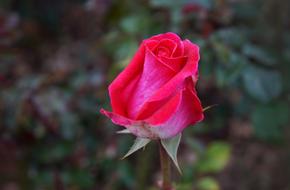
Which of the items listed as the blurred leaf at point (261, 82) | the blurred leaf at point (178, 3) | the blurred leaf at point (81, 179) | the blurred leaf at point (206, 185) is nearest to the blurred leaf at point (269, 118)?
the blurred leaf at point (261, 82)

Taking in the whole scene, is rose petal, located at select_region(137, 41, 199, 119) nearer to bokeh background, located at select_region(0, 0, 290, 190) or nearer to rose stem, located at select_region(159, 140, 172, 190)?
rose stem, located at select_region(159, 140, 172, 190)

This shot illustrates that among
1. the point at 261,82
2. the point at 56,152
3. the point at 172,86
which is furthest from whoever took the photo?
the point at 56,152

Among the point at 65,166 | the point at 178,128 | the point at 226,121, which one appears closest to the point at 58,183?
the point at 65,166

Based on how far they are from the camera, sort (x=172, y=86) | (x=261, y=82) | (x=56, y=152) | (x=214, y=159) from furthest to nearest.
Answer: (x=56, y=152)
(x=214, y=159)
(x=261, y=82)
(x=172, y=86)

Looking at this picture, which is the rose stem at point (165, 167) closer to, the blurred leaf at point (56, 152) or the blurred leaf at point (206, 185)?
the blurred leaf at point (206, 185)

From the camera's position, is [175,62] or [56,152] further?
[56,152]

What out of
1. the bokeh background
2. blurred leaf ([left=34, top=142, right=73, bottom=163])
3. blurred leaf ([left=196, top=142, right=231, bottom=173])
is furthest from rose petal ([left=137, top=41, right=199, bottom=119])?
blurred leaf ([left=34, top=142, right=73, bottom=163])

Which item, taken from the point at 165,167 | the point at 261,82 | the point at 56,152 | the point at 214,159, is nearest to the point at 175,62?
the point at 165,167

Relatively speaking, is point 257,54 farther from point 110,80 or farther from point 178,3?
point 110,80
